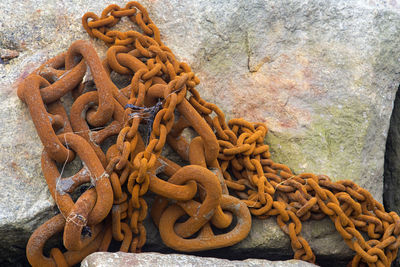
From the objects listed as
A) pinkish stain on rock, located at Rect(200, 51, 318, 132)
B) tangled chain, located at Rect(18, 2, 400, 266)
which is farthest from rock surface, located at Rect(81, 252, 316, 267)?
pinkish stain on rock, located at Rect(200, 51, 318, 132)

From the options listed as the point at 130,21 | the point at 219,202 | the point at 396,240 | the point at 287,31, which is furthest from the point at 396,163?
the point at 130,21

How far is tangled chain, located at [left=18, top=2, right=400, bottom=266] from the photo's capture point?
1.93m

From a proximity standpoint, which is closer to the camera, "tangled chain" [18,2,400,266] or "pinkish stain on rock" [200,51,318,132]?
"tangled chain" [18,2,400,266]

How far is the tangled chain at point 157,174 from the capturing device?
193 centimetres

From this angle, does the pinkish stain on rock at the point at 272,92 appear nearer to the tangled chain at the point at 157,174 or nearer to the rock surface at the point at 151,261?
the tangled chain at the point at 157,174

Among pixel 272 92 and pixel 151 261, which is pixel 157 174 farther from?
pixel 272 92

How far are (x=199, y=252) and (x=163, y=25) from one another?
1450mm

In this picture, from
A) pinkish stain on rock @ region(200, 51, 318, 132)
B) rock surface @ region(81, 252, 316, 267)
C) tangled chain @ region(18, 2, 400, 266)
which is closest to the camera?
rock surface @ region(81, 252, 316, 267)

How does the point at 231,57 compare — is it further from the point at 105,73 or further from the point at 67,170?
the point at 67,170

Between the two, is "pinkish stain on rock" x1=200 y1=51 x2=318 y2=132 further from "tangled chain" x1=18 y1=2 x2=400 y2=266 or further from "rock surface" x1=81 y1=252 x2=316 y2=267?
"rock surface" x1=81 y1=252 x2=316 y2=267

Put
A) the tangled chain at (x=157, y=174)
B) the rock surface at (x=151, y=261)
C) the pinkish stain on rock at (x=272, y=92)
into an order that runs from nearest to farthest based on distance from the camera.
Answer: the rock surface at (x=151, y=261) < the tangled chain at (x=157, y=174) < the pinkish stain on rock at (x=272, y=92)

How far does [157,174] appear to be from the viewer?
7.11 ft

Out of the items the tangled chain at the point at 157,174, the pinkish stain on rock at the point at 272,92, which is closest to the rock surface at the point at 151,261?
the tangled chain at the point at 157,174

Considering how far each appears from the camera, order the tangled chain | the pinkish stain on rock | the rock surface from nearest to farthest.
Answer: the rock surface → the tangled chain → the pinkish stain on rock
